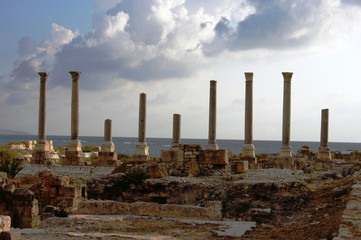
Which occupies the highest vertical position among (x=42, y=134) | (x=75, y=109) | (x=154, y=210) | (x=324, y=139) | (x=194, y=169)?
(x=75, y=109)

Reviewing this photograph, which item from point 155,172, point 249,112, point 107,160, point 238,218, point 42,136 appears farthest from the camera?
point 42,136

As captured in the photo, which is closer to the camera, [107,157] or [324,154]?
[107,157]

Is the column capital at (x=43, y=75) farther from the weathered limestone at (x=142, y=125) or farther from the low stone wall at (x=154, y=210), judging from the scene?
the low stone wall at (x=154, y=210)

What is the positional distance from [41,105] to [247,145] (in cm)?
1099

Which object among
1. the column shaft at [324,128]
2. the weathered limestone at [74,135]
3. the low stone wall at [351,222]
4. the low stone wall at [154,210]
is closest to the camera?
the low stone wall at [351,222]

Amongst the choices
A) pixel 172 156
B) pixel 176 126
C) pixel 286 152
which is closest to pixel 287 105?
pixel 286 152

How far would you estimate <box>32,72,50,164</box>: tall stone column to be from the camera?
23.0 m

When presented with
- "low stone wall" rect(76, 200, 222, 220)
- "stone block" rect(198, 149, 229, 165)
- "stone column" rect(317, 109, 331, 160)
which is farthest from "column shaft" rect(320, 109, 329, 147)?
"low stone wall" rect(76, 200, 222, 220)

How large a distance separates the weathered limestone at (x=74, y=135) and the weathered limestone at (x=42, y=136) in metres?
1.13

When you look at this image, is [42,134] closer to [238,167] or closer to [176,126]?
[176,126]

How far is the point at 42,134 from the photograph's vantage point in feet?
77.9

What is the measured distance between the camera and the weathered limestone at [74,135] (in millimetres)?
22625

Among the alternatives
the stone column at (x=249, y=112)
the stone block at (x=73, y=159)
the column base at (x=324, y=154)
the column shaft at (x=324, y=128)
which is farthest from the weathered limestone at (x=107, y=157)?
the column shaft at (x=324, y=128)

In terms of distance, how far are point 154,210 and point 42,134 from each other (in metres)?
15.2
